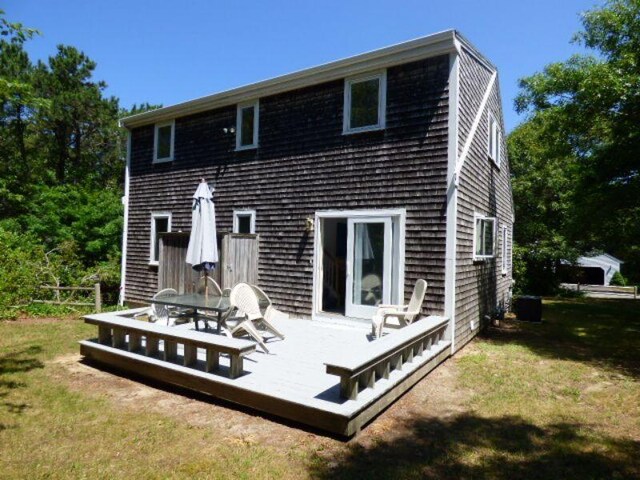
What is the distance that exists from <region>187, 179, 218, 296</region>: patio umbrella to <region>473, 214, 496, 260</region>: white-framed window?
17.6 feet

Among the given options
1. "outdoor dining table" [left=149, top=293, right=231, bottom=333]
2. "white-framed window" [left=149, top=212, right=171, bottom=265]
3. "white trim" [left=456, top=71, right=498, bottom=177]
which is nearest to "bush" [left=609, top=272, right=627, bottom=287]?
"white trim" [left=456, top=71, right=498, bottom=177]

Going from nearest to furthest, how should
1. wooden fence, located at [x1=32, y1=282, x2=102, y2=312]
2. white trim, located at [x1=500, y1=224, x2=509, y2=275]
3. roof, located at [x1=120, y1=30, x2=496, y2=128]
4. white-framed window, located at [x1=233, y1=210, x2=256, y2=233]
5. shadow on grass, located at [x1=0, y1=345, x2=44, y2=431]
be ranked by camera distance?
shadow on grass, located at [x1=0, y1=345, x2=44, y2=431] → roof, located at [x1=120, y1=30, x2=496, y2=128] → white-framed window, located at [x1=233, y1=210, x2=256, y2=233] → wooden fence, located at [x1=32, y1=282, x2=102, y2=312] → white trim, located at [x1=500, y1=224, x2=509, y2=275]

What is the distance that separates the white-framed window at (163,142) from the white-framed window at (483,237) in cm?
826

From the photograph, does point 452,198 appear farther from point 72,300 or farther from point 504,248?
point 72,300

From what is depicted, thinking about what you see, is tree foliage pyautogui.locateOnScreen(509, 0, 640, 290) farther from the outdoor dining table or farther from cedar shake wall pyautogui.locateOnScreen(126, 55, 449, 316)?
the outdoor dining table

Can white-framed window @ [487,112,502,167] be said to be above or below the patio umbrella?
above

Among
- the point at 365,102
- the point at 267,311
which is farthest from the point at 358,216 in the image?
the point at 267,311

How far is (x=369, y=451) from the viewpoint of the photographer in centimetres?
372

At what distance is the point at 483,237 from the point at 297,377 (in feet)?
21.1

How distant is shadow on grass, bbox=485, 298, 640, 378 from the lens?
286 inches

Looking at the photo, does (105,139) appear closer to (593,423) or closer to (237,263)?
(237,263)

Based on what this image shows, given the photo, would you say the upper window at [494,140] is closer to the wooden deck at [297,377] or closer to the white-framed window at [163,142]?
the wooden deck at [297,377]

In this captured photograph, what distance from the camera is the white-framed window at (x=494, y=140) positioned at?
1022 centimetres

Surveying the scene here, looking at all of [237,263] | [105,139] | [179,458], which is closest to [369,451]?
[179,458]
